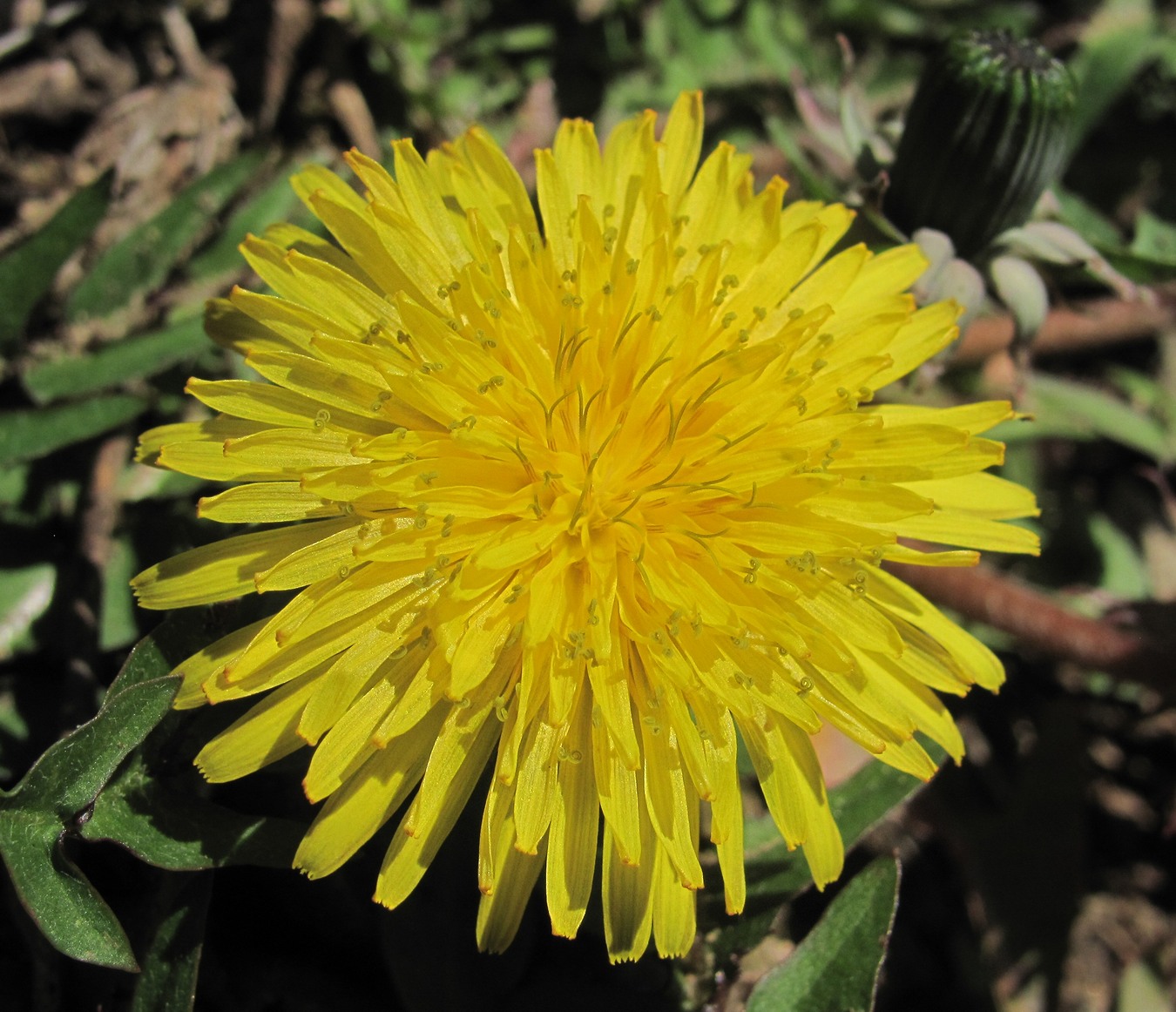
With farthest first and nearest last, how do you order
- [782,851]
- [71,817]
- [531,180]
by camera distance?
[531,180]
[782,851]
[71,817]

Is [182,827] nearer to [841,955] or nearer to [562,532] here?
[562,532]

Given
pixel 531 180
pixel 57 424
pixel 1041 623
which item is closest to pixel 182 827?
pixel 57 424

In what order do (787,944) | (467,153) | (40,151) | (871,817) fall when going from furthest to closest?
(40,151)
(787,944)
(871,817)
(467,153)

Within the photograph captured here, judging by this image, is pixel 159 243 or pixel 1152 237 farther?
pixel 1152 237

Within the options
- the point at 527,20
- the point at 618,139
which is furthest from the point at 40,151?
the point at 618,139

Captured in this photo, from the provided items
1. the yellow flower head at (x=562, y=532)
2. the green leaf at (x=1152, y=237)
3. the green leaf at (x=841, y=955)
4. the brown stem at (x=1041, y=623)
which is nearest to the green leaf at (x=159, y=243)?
the yellow flower head at (x=562, y=532)

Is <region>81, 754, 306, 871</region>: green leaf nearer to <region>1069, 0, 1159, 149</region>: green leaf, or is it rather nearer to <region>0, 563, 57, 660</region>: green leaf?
<region>0, 563, 57, 660</region>: green leaf

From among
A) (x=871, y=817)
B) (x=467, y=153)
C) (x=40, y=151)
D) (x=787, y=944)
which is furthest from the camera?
(x=40, y=151)

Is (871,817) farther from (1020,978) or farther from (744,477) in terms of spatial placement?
(1020,978)
